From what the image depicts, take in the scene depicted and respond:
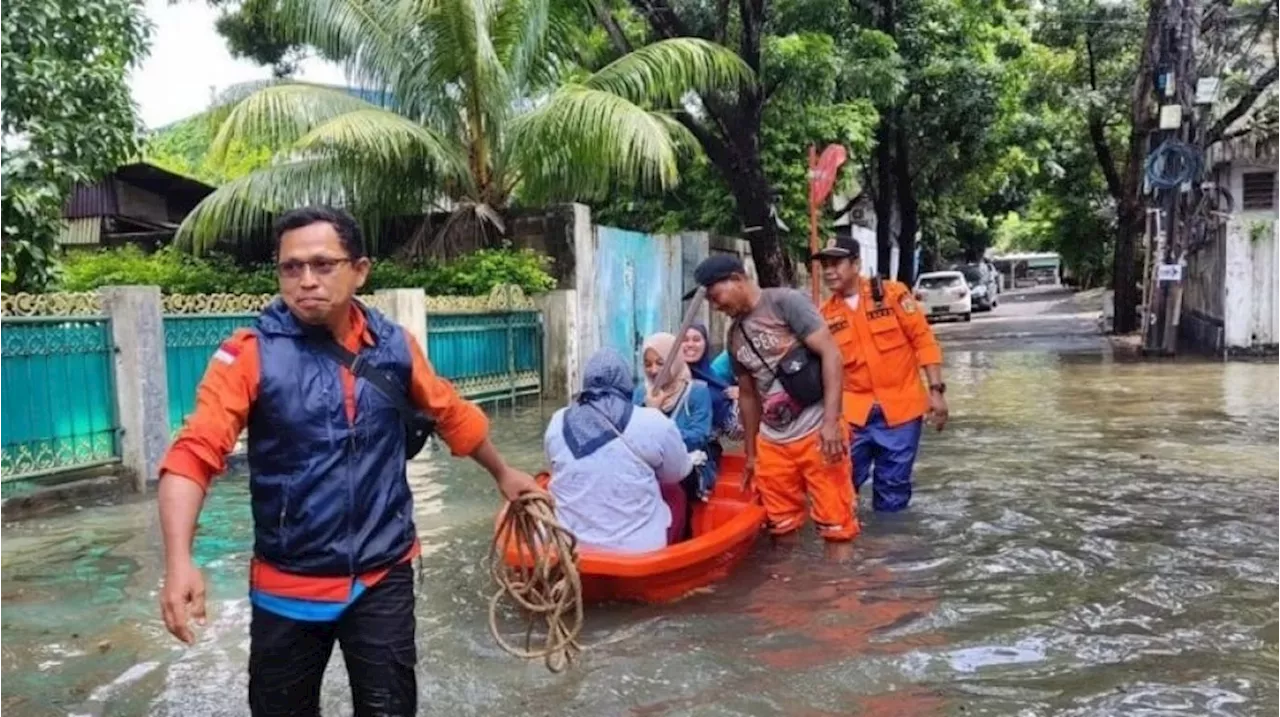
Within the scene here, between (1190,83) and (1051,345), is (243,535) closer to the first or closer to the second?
(1190,83)

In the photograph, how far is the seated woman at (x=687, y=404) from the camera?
6.74 metres

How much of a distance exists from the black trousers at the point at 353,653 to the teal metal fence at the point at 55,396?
6.12m

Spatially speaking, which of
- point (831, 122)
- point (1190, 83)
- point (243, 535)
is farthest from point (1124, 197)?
point (243, 535)

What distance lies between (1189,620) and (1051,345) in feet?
60.8

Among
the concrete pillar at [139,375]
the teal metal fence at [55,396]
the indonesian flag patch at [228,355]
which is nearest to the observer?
the indonesian flag patch at [228,355]

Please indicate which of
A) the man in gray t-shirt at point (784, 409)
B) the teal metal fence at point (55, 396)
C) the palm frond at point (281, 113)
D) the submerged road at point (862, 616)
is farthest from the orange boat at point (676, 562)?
the palm frond at point (281, 113)

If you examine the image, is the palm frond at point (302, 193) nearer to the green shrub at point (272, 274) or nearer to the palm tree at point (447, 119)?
the palm tree at point (447, 119)

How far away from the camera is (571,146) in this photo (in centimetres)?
1393

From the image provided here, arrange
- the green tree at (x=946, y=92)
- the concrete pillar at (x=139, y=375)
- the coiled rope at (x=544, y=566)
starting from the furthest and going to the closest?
1. the green tree at (x=946, y=92)
2. the concrete pillar at (x=139, y=375)
3. the coiled rope at (x=544, y=566)

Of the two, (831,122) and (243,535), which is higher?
(831,122)

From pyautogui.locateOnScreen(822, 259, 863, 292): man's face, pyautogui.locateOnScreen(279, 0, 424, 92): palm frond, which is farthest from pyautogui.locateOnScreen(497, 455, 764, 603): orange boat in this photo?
pyautogui.locateOnScreen(279, 0, 424, 92): palm frond

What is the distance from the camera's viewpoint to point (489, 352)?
14.5 meters

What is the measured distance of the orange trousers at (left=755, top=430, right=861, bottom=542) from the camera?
6.16 metres

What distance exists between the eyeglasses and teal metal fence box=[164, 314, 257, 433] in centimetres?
741
